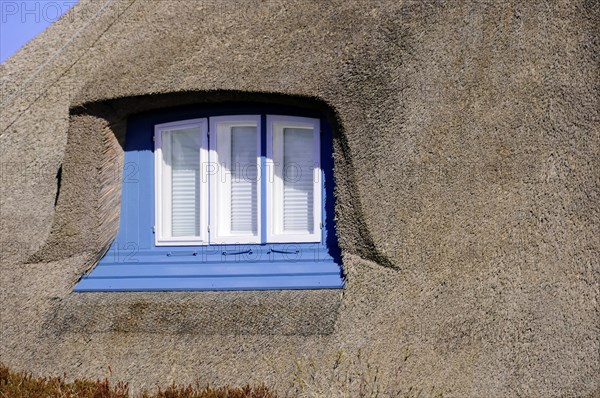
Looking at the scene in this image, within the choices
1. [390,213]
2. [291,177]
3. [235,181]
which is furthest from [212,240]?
[390,213]

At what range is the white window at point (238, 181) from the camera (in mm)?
5617

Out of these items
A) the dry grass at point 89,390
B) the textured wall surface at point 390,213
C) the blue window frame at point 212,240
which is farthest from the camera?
the blue window frame at point 212,240

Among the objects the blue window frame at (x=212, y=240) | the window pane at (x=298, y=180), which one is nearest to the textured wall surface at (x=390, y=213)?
the blue window frame at (x=212, y=240)

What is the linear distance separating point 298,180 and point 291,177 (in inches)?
2.3

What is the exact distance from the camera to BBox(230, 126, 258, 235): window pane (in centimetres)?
574

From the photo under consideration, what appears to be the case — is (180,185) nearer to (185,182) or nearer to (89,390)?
(185,182)

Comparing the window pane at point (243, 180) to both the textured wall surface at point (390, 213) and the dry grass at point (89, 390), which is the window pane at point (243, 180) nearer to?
the textured wall surface at point (390, 213)

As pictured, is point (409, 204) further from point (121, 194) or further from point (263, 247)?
point (121, 194)

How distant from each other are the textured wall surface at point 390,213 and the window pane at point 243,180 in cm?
53

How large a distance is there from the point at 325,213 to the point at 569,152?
181cm

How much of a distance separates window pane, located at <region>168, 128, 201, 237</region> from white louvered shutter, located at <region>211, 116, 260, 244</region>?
0.20 metres

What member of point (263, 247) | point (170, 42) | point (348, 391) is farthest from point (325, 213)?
point (170, 42)

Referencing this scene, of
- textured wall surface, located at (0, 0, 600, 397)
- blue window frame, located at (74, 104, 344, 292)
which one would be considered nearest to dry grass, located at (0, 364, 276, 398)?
textured wall surface, located at (0, 0, 600, 397)

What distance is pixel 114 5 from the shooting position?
6098mm
